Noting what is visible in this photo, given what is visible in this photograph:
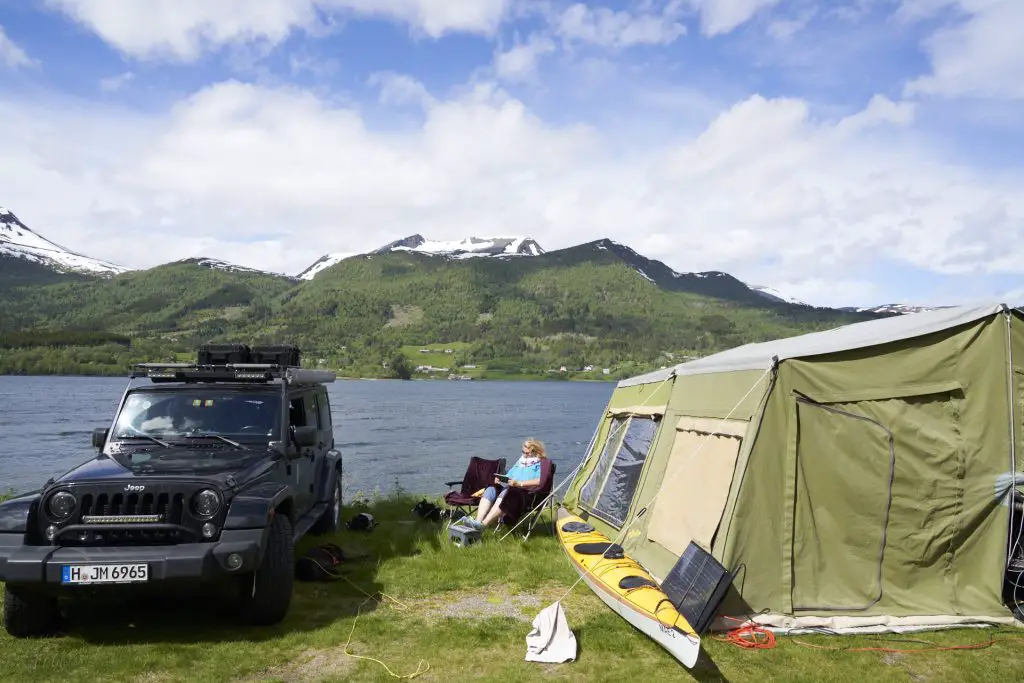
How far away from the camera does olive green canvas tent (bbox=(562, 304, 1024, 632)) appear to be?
617cm

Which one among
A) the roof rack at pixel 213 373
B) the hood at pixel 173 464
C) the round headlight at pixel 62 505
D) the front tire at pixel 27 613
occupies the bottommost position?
the front tire at pixel 27 613

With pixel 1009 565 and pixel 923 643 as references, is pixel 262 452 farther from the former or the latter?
pixel 1009 565

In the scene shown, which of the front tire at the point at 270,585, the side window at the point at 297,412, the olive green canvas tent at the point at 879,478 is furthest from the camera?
the side window at the point at 297,412

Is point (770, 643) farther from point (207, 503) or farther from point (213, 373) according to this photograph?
point (213, 373)

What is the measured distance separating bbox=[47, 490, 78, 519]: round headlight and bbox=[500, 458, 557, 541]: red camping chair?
504 cm

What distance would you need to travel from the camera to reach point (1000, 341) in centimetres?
647

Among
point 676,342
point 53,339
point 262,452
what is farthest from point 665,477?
point 676,342

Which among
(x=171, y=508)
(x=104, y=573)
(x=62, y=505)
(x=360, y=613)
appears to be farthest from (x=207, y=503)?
(x=360, y=613)

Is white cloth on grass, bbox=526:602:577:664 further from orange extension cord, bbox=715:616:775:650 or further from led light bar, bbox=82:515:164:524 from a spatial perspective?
led light bar, bbox=82:515:164:524

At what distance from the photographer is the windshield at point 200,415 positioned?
23.5 feet

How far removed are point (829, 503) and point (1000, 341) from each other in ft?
6.96

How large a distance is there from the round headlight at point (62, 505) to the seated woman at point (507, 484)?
4.55m

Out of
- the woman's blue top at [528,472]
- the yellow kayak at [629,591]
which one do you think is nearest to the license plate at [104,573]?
the yellow kayak at [629,591]

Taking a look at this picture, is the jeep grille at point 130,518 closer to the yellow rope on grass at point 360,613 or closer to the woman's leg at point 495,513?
the yellow rope on grass at point 360,613
